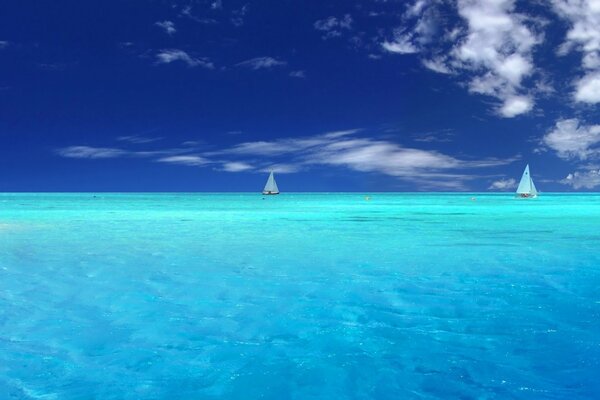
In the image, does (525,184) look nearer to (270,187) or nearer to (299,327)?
(270,187)

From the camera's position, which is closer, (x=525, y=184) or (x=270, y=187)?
(x=525, y=184)

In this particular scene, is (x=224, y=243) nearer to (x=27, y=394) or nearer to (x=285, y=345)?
(x=285, y=345)

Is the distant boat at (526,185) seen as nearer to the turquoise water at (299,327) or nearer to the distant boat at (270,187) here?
the distant boat at (270,187)

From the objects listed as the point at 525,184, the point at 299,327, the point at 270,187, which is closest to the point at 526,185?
the point at 525,184

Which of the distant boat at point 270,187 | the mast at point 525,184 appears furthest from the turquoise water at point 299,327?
the distant boat at point 270,187

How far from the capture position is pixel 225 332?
8.98 m

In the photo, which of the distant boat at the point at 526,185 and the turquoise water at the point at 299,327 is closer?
the turquoise water at the point at 299,327

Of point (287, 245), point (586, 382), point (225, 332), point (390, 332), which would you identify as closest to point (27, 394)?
point (225, 332)

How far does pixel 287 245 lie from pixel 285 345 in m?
14.7

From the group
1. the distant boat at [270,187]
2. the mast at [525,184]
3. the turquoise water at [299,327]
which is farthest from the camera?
the distant boat at [270,187]

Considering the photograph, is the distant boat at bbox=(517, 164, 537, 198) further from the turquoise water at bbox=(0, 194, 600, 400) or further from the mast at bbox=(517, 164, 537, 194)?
the turquoise water at bbox=(0, 194, 600, 400)

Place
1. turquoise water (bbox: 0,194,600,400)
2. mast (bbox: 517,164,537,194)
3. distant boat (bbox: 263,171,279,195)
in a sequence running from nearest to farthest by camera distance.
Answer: turquoise water (bbox: 0,194,600,400) → mast (bbox: 517,164,537,194) → distant boat (bbox: 263,171,279,195)

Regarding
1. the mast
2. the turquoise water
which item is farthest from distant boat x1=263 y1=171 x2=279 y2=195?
the turquoise water

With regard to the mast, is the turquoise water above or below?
below
